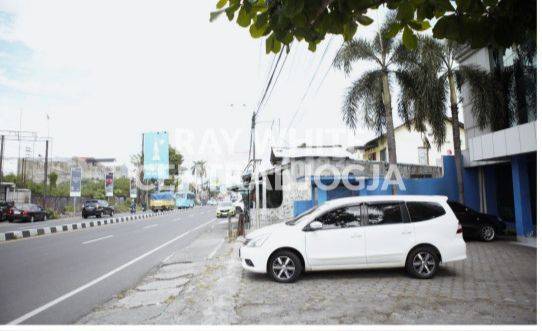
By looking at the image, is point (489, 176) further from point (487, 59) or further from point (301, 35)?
point (301, 35)

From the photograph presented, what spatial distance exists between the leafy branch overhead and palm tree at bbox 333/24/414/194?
38.1 ft

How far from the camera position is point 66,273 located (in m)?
8.53

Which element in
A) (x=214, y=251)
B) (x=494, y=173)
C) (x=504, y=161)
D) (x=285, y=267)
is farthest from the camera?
(x=494, y=173)

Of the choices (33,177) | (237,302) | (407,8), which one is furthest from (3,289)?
(33,177)

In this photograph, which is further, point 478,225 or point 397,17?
point 478,225

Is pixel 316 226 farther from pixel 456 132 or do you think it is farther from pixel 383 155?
pixel 383 155

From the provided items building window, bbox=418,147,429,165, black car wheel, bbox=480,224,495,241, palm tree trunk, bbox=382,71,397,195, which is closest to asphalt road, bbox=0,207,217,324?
palm tree trunk, bbox=382,71,397,195

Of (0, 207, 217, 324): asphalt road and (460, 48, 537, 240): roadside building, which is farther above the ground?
(460, 48, 537, 240): roadside building

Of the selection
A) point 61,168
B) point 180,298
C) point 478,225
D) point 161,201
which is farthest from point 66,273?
point 61,168

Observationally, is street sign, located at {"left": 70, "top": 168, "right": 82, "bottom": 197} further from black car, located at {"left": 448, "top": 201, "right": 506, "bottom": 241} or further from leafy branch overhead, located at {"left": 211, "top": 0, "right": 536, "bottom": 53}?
leafy branch overhead, located at {"left": 211, "top": 0, "right": 536, "bottom": 53}

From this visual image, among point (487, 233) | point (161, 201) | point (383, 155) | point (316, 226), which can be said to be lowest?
point (487, 233)

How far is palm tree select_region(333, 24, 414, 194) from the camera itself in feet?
51.9

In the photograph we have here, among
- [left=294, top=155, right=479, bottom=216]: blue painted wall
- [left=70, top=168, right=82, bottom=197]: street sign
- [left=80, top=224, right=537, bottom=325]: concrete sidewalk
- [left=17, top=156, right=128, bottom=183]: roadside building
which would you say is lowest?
[left=80, top=224, right=537, bottom=325]: concrete sidewalk

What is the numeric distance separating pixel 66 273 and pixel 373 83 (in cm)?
1331
